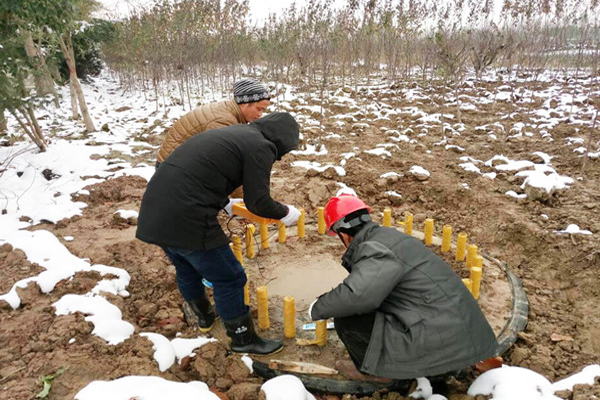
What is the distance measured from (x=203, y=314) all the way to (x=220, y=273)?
637 mm

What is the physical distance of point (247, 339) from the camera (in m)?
2.35

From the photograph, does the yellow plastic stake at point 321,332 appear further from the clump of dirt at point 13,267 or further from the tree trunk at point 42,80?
the tree trunk at point 42,80

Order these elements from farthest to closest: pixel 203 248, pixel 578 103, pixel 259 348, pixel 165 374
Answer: pixel 578 103
pixel 259 348
pixel 165 374
pixel 203 248

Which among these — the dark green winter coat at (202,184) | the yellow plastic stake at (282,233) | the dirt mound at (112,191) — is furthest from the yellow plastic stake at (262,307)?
the dirt mound at (112,191)

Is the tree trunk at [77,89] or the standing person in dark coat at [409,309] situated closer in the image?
the standing person in dark coat at [409,309]

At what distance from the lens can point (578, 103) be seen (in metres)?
9.80

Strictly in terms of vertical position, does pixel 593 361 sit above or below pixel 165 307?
below

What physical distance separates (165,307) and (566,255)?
354cm

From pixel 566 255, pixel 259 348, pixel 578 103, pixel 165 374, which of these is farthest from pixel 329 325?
pixel 578 103

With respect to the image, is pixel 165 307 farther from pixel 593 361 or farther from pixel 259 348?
pixel 593 361

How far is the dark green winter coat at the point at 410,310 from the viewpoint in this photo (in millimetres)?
1706

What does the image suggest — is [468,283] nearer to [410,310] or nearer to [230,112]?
[410,310]

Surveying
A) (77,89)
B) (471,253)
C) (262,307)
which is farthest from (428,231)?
(77,89)

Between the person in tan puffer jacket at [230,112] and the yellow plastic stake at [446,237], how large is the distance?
203 centimetres
